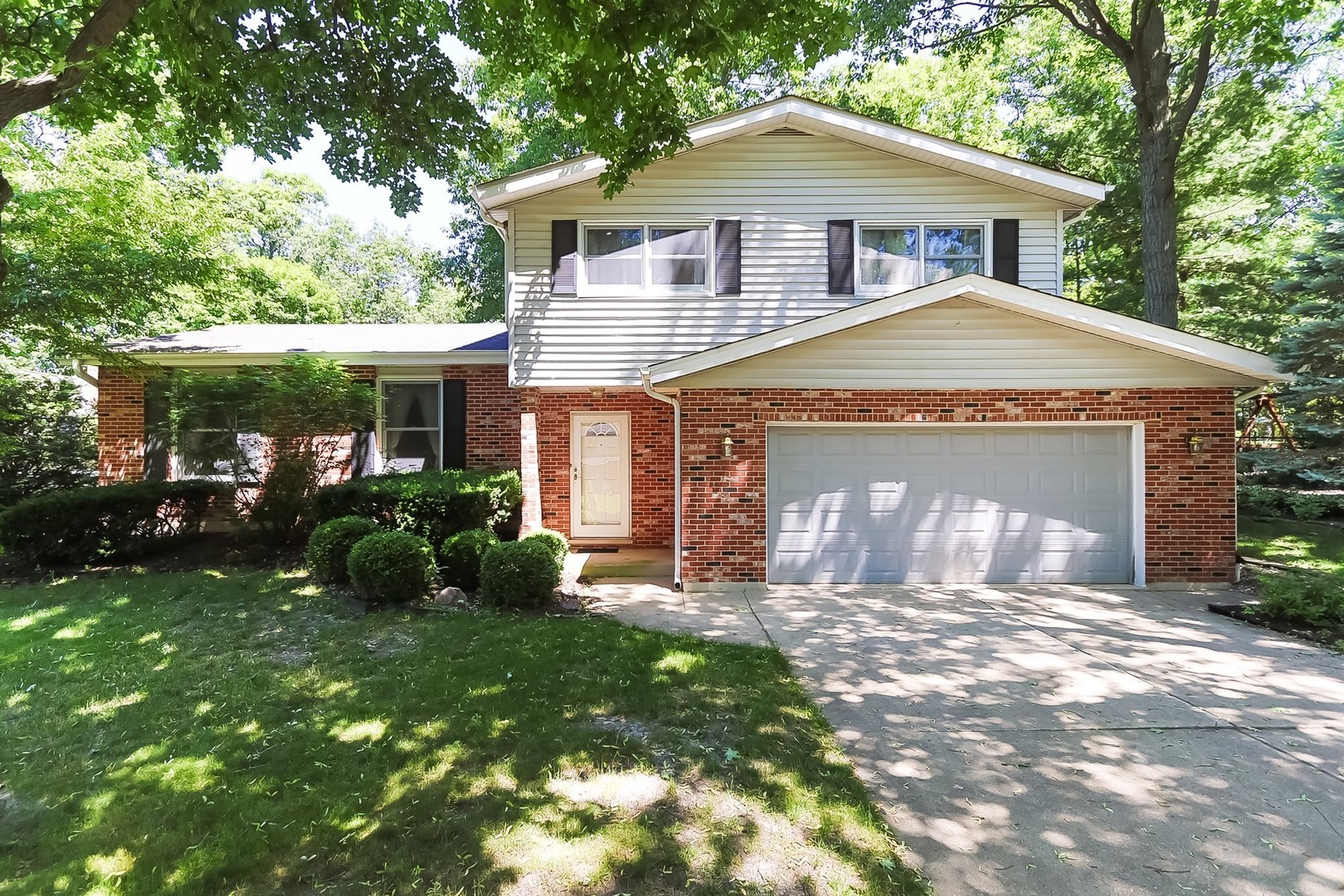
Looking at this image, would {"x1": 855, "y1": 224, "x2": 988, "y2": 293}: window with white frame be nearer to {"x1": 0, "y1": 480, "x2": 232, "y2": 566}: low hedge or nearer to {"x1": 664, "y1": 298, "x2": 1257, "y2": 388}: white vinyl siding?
{"x1": 664, "y1": 298, "x2": 1257, "y2": 388}: white vinyl siding

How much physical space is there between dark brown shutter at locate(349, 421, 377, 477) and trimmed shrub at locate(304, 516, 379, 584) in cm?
313

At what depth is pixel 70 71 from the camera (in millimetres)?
4445

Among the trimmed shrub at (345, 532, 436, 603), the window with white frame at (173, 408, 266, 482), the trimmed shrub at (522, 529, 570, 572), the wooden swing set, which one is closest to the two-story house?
the window with white frame at (173, 408, 266, 482)

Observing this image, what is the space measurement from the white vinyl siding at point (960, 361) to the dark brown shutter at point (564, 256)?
2.57 m

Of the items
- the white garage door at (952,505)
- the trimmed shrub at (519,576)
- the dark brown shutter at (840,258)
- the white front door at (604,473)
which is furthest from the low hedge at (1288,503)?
the trimmed shrub at (519,576)

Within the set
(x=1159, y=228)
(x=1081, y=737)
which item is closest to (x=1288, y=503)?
(x=1159, y=228)

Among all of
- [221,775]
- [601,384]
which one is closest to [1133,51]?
[601,384]

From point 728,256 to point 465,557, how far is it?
5.62m

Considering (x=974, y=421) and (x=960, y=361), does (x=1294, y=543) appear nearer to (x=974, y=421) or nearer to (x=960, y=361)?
(x=974, y=421)

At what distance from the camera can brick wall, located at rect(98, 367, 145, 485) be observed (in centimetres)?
1035

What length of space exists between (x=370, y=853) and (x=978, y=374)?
24.9 ft

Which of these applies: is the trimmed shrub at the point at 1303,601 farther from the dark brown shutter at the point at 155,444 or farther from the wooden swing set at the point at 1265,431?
the dark brown shutter at the point at 155,444

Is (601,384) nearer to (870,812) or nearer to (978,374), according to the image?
(978,374)

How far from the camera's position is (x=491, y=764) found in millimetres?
3426
